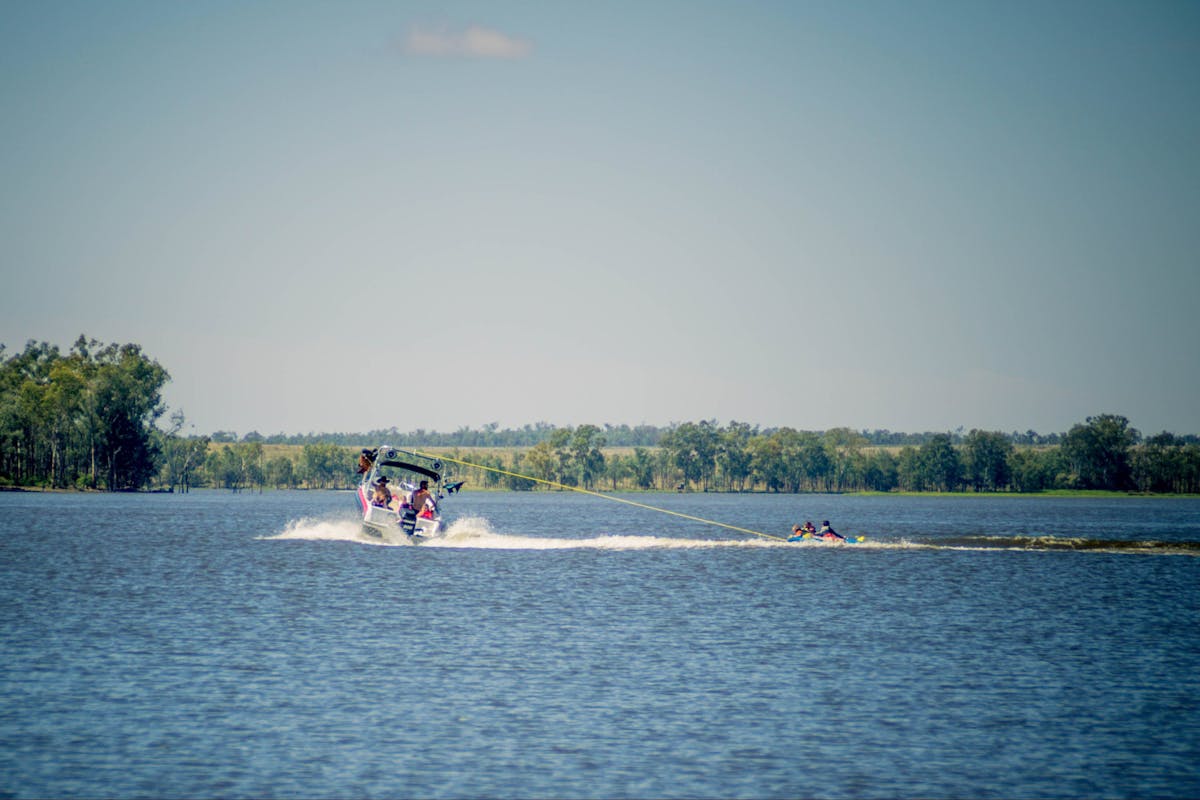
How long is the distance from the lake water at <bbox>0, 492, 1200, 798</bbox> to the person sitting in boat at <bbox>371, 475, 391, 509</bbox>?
4444mm

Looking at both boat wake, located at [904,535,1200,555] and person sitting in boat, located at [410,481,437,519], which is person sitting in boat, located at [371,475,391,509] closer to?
person sitting in boat, located at [410,481,437,519]

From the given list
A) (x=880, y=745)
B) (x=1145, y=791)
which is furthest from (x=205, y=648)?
(x=1145, y=791)

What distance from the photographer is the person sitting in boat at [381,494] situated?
6125 cm

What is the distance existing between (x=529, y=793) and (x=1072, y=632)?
24382 millimetres

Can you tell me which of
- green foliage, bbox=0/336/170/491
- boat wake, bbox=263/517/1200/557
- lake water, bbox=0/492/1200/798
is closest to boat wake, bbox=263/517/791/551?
boat wake, bbox=263/517/1200/557

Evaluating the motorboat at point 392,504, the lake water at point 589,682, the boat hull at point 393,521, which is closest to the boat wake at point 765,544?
the boat hull at point 393,521

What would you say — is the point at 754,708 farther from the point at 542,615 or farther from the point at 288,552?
the point at 288,552

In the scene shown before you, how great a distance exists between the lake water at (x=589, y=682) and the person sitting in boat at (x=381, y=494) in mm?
4444

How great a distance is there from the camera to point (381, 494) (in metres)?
61.2

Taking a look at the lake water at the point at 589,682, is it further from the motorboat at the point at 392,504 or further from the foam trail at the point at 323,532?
the foam trail at the point at 323,532

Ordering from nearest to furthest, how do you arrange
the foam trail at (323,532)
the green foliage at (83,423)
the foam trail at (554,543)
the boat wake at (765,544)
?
the foam trail at (554,543) → the boat wake at (765,544) → the foam trail at (323,532) → the green foliage at (83,423)

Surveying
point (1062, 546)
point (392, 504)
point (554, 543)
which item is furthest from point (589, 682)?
point (1062, 546)

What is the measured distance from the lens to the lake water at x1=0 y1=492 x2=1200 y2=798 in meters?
20.1

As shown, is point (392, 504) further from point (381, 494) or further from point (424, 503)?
point (424, 503)
